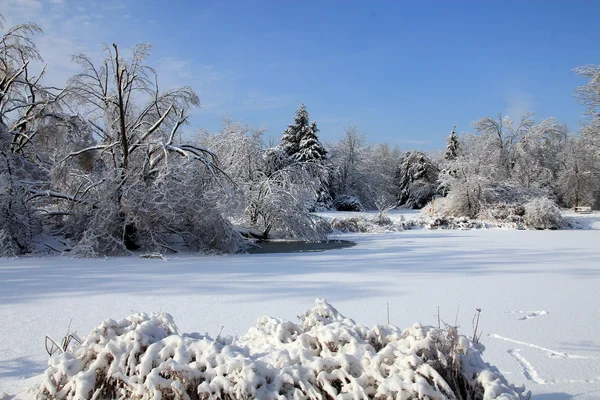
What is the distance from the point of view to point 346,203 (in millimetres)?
30984

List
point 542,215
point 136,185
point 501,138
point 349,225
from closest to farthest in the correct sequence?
point 136,185
point 349,225
point 542,215
point 501,138

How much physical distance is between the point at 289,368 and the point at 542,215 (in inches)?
810

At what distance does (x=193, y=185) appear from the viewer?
9.98 m

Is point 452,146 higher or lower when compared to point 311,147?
higher

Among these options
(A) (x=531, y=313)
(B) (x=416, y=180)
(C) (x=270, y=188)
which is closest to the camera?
(A) (x=531, y=313)

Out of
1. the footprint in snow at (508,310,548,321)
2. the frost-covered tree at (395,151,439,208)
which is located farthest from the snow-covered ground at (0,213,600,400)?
the frost-covered tree at (395,151,439,208)

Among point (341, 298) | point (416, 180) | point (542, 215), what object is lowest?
point (341, 298)

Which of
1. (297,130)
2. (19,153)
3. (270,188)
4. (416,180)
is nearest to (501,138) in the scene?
(416,180)

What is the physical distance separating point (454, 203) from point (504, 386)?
22.7 meters

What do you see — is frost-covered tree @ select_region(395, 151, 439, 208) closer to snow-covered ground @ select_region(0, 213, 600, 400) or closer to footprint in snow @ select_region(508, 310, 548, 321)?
snow-covered ground @ select_region(0, 213, 600, 400)

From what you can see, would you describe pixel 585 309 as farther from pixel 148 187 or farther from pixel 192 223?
pixel 148 187

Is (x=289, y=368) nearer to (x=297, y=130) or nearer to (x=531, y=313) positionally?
(x=531, y=313)

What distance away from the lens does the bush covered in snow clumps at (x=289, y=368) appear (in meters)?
1.94

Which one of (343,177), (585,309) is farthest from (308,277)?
(343,177)
